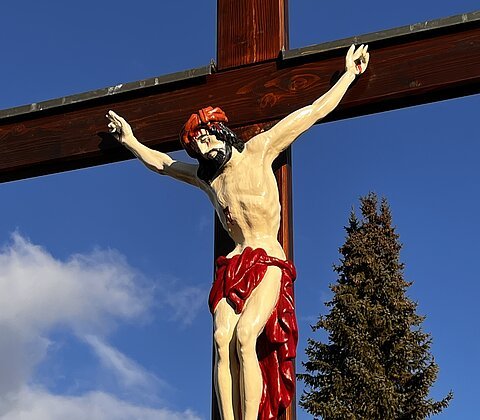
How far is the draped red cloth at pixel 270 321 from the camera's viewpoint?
11.0ft

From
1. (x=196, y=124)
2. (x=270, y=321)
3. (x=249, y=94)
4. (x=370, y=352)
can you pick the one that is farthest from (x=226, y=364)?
(x=370, y=352)

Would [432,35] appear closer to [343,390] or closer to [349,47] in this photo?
[349,47]

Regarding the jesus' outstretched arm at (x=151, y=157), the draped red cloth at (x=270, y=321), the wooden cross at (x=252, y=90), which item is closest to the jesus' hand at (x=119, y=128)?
the jesus' outstretched arm at (x=151, y=157)

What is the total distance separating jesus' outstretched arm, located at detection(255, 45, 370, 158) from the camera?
3.74 m

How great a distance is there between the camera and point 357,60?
Result: 3.85 meters

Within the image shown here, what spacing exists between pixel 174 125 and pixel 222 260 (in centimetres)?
88

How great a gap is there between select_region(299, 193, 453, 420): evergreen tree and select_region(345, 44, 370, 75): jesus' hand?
47.4ft

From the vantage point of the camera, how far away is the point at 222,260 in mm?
3545

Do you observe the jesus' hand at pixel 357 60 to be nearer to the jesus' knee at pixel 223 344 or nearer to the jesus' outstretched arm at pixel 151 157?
the jesus' outstretched arm at pixel 151 157

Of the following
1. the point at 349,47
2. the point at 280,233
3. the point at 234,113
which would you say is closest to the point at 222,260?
the point at 280,233

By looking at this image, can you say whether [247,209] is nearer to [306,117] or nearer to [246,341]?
[306,117]

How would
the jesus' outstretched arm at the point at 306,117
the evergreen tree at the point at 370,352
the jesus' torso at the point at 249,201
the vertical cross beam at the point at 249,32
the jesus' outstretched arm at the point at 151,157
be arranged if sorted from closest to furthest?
the jesus' torso at the point at 249,201, the jesus' outstretched arm at the point at 306,117, the jesus' outstretched arm at the point at 151,157, the vertical cross beam at the point at 249,32, the evergreen tree at the point at 370,352

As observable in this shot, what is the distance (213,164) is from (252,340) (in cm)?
79

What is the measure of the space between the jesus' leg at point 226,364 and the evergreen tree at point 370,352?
14.7 m
